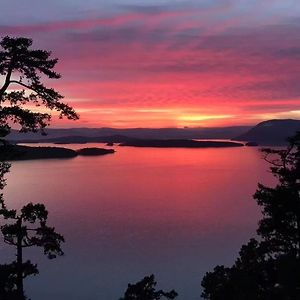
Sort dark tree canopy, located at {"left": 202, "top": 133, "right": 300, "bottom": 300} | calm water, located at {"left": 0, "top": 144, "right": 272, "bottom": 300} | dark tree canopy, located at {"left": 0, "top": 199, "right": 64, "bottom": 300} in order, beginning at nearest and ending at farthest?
dark tree canopy, located at {"left": 0, "top": 199, "right": 64, "bottom": 300} < dark tree canopy, located at {"left": 202, "top": 133, "right": 300, "bottom": 300} < calm water, located at {"left": 0, "top": 144, "right": 272, "bottom": 300}

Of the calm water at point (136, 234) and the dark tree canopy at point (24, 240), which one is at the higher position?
the dark tree canopy at point (24, 240)

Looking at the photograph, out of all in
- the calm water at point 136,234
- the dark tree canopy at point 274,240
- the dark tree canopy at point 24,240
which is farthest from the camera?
the calm water at point 136,234

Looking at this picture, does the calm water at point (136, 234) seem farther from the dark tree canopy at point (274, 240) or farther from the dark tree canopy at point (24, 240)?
the dark tree canopy at point (24, 240)

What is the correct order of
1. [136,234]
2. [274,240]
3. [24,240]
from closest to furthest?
[24,240] < [274,240] < [136,234]

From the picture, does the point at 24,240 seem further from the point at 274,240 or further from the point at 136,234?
the point at 136,234

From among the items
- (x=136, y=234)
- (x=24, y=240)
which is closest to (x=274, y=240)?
(x=24, y=240)

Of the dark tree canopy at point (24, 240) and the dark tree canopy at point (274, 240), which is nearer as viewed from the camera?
the dark tree canopy at point (24, 240)

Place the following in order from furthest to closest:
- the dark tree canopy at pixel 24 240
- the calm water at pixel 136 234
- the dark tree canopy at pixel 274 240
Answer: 1. the calm water at pixel 136 234
2. the dark tree canopy at pixel 274 240
3. the dark tree canopy at pixel 24 240

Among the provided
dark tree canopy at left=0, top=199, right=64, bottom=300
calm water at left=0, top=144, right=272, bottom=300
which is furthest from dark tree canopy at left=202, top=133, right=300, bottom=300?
calm water at left=0, top=144, right=272, bottom=300

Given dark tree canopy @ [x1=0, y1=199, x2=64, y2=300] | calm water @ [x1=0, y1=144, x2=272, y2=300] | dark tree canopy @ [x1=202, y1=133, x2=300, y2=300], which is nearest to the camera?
dark tree canopy @ [x1=0, y1=199, x2=64, y2=300]

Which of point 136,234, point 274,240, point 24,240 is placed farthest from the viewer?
point 136,234

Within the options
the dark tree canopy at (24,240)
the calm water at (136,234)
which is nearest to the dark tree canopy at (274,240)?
the dark tree canopy at (24,240)

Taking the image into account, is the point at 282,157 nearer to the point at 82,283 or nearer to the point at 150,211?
the point at 82,283

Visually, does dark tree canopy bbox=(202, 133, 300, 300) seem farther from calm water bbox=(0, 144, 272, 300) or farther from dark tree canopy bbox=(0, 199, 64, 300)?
calm water bbox=(0, 144, 272, 300)
